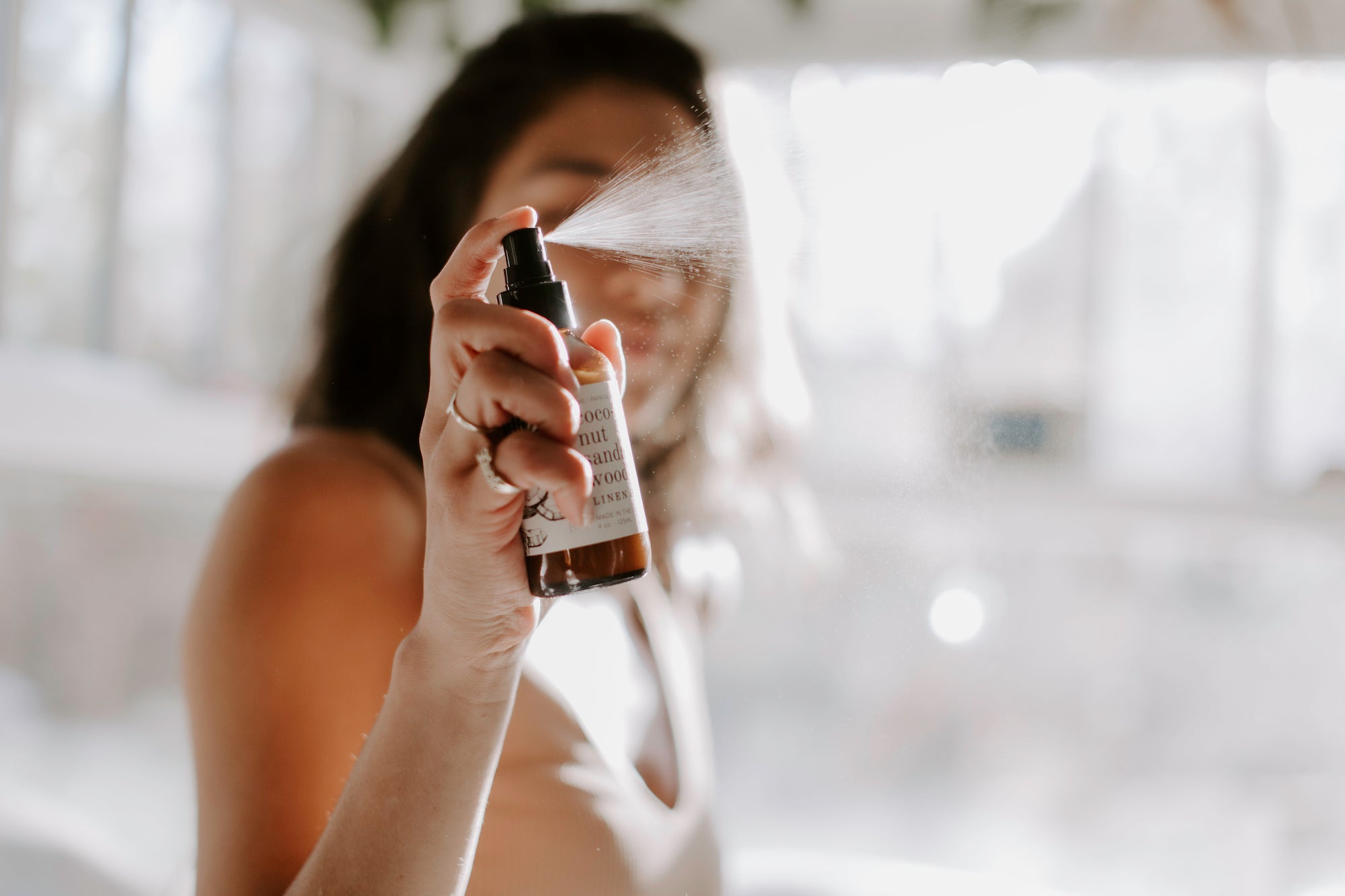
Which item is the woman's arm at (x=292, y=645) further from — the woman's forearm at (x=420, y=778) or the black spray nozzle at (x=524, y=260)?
the black spray nozzle at (x=524, y=260)

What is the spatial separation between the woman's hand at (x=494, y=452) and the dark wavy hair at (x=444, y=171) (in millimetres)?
189

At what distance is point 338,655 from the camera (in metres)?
0.63

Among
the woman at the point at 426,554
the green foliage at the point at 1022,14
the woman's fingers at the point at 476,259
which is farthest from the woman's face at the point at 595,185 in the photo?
the green foliage at the point at 1022,14

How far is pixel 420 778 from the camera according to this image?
51 cm

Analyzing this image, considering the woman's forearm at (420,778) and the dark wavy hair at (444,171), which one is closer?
the woman's forearm at (420,778)

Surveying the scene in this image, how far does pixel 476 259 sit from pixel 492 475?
4.9 inches

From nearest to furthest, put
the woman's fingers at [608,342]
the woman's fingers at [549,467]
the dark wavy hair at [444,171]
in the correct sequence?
the woman's fingers at [549,467]
the woman's fingers at [608,342]
the dark wavy hair at [444,171]

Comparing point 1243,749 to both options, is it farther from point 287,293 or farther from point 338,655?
point 287,293

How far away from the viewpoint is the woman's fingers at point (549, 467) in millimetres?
424

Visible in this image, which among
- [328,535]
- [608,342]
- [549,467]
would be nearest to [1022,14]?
[608,342]

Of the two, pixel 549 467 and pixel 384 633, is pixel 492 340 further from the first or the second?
pixel 384 633

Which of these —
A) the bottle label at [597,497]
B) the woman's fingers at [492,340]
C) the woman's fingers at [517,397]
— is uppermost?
the woman's fingers at [492,340]

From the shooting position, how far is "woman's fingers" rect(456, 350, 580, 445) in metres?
0.43

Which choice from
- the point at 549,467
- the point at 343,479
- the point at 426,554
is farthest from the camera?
the point at 343,479
